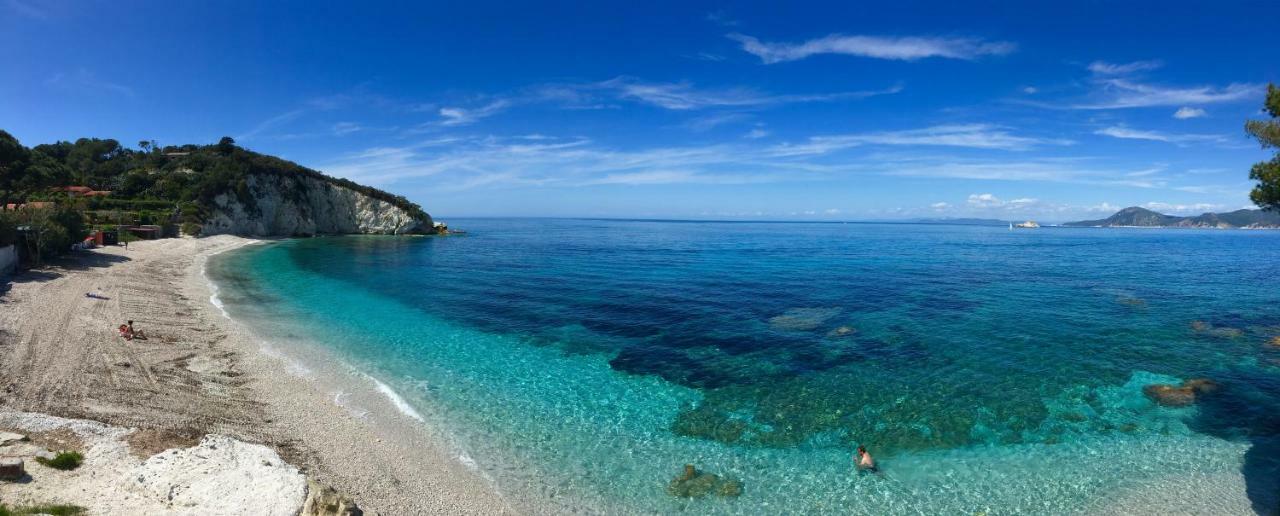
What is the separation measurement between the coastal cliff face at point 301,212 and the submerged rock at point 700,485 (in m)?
90.8

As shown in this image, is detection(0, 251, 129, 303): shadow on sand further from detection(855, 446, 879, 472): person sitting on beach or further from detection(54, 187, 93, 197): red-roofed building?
detection(855, 446, 879, 472): person sitting on beach

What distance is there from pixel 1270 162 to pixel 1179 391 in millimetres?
8746

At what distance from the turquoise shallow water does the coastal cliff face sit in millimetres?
55717

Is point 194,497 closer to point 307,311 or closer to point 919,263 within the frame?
point 307,311

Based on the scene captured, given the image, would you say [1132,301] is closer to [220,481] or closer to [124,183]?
[220,481]

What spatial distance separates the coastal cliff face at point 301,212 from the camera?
84900mm

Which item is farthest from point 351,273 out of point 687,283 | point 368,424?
point 368,424

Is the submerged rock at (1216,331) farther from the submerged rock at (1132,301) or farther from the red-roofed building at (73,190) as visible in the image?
the red-roofed building at (73,190)

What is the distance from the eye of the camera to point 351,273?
169 ft

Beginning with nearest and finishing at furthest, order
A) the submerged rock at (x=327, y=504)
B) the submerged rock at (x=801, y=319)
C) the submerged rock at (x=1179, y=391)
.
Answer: the submerged rock at (x=327, y=504) → the submerged rock at (x=1179, y=391) → the submerged rock at (x=801, y=319)

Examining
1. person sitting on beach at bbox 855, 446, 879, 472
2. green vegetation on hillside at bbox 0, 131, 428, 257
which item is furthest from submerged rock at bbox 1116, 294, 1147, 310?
green vegetation on hillside at bbox 0, 131, 428, 257

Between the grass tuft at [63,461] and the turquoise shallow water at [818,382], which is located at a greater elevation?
the grass tuft at [63,461]

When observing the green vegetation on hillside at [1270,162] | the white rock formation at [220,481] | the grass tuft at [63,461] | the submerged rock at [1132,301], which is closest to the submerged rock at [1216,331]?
the submerged rock at [1132,301]

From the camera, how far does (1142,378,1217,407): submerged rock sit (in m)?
19.1
